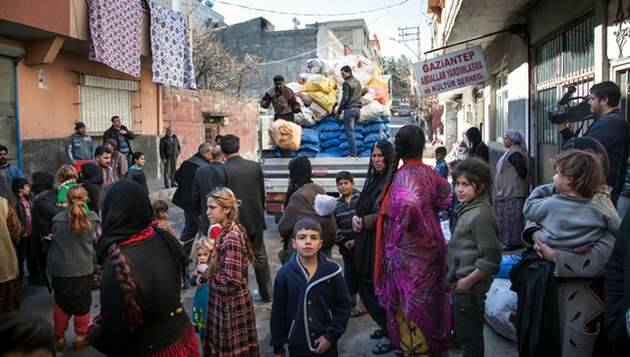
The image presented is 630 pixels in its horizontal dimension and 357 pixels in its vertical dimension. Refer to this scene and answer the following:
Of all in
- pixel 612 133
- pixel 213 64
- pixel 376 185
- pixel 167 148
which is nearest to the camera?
pixel 612 133

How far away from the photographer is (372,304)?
4.13m

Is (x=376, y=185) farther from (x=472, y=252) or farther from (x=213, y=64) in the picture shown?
(x=213, y=64)

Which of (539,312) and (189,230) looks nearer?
(539,312)

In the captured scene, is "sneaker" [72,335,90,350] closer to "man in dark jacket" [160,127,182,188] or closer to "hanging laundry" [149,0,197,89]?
"hanging laundry" [149,0,197,89]

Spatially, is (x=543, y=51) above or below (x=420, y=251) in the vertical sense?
above

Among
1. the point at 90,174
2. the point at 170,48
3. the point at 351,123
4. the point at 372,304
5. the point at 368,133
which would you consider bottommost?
the point at 372,304

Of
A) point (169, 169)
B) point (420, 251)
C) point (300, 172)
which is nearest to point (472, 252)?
point (420, 251)

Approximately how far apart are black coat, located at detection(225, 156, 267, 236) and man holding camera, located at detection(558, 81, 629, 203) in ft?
9.80

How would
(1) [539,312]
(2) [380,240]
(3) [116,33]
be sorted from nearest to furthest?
(1) [539,312]
(2) [380,240]
(3) [116,33]

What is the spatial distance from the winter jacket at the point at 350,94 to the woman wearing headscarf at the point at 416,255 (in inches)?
214

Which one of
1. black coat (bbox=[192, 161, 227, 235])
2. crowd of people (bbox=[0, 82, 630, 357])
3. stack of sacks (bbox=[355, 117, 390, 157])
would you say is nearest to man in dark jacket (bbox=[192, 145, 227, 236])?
black coat (bbox=[192, 161, 227, 235])

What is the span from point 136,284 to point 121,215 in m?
0.32

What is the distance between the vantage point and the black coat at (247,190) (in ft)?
17.2

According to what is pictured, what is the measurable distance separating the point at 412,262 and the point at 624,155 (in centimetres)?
200
